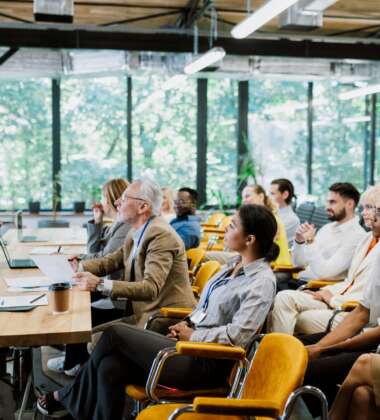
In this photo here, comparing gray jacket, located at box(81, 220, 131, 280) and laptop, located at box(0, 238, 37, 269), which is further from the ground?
gray jacket, located at box(81, 220, 131, 280)

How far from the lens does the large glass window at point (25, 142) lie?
988cm

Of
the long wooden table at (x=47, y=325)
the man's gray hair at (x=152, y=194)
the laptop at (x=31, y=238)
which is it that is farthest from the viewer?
the laptop at (x=31, y=238)

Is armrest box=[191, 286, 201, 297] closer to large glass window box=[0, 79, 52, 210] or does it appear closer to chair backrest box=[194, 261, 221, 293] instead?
chair backrest box=[194, 261, 221, 293]

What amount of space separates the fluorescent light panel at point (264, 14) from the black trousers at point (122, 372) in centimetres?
284

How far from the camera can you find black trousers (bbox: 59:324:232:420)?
2488 millimetres

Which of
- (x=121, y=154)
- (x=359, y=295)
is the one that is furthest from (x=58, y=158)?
(x=359, y=295)

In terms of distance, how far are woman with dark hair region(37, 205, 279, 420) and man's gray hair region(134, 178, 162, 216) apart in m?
0.79

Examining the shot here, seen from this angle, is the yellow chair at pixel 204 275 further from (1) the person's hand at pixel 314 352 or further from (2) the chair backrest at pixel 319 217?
(2) the chair backrest at pixel 319 217

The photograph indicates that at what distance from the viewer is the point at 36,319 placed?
Result: 2463mm

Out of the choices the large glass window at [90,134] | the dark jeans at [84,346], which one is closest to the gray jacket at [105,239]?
the dark jeans at [84,346]

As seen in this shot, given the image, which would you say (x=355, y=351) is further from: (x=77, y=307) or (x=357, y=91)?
(x=357, y=91)

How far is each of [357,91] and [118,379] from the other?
723 centimetres

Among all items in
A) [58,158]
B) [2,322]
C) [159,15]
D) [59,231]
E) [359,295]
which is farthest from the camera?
[58,158]

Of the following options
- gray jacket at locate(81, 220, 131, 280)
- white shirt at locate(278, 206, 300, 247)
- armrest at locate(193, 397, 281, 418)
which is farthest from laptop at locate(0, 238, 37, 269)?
white shirt at locate(278, 206, 300, 247)
